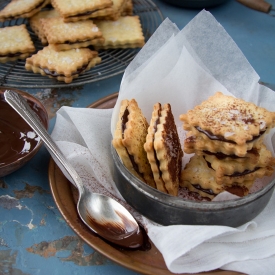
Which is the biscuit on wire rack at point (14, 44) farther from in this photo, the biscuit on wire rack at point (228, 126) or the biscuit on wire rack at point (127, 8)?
the biscuit on wire rack at point (228, 126)

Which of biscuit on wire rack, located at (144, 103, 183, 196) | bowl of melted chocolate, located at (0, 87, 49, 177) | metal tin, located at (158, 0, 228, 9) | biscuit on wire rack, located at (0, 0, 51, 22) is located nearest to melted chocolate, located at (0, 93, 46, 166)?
bowl of melted chocolate, located at (0, 87, 49, 177)

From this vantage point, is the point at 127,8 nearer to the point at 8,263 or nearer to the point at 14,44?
the point at 14,44

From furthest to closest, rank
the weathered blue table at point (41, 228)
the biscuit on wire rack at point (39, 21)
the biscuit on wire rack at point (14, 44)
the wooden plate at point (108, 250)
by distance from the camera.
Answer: the biscuit on wire rack at point (39, 21) < the biscuit on wire rack at point (14, 44) < the weathered blue table at point (41, 228) < the wooden plate at point (108, 250)

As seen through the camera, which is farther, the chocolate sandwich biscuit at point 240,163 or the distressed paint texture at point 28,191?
the distressed paint texture at point 28,191

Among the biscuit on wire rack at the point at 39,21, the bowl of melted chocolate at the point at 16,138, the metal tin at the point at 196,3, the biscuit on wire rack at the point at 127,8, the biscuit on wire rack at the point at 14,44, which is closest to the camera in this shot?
the bowl of melted chocolate at the point at 16,138

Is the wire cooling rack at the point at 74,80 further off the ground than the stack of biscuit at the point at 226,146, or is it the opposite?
the stack of biscuit at the point at 226,146

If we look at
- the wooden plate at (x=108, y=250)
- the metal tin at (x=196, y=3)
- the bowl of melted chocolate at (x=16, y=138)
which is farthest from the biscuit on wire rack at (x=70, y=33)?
the wooden plate at (x=108, y=250)

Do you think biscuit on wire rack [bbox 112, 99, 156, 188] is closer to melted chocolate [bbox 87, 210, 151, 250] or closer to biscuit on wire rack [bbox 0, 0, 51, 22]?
melted chocolate [bbox 87, 210, 151, 250]

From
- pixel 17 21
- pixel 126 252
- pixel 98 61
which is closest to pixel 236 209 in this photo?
pixel 126 252
